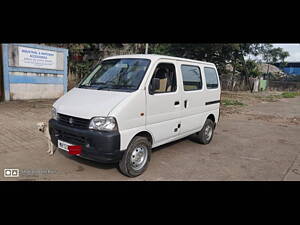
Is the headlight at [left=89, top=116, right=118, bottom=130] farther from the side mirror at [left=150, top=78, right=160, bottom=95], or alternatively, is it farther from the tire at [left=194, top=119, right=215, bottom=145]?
the tire at [left=194, top=119, right=215, bottom=145]

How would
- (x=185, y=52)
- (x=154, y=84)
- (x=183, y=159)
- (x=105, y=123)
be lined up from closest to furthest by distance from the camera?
(x=105, y=123) < (x=154, y=84) < (x=183, y=159) < (x=185, y=52)

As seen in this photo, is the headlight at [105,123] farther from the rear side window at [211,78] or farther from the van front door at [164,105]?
the rear side window at [211,78]

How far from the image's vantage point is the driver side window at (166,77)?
162 inches

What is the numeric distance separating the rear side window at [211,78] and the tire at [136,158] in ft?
8.00

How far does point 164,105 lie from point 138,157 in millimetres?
1018

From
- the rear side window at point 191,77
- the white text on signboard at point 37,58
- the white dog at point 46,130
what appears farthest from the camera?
the white text on signboard at point 37,58

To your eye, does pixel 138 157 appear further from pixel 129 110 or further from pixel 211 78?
pixel 211 78

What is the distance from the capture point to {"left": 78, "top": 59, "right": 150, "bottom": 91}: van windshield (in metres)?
3.81

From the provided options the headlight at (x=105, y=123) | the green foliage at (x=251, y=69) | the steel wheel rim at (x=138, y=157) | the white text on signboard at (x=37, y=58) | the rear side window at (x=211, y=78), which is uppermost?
the green foliage at (x=251, y=69)

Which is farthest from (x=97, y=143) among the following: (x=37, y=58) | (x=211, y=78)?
(x=37, y=58)

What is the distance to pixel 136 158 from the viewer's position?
3840 millimetres

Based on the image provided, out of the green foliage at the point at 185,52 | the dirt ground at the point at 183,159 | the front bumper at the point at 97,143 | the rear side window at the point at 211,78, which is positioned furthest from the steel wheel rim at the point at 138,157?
the green foliage at the point at 185,52

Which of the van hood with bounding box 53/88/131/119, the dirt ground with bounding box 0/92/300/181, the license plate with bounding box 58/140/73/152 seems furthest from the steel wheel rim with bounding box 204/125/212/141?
the license plate with bounding box 58/140/73/152
